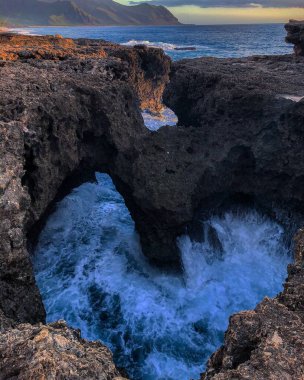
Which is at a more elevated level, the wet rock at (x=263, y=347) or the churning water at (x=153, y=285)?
the wet rock at (x=263, y=347)

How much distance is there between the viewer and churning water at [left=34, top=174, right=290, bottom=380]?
13312 mm

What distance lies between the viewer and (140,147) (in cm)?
1577

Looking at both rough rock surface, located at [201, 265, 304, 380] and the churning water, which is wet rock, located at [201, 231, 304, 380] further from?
the churning water


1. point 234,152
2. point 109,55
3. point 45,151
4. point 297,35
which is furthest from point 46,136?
point 297,35

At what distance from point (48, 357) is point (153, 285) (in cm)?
1062

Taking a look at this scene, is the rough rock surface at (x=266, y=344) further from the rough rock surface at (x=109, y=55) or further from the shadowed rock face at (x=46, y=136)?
the rough rock surface at (x=109, y=55)

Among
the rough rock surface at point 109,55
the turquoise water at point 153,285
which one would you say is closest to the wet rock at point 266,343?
the turquoise water at point 153,285

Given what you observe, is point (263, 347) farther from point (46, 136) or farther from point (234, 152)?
point (234, 152)

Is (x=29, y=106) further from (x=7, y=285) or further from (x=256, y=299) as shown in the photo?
(x=256, y=299)

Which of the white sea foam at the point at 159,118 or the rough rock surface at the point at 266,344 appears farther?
the white sea foam at the point at 159,118

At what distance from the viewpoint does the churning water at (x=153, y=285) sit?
13312 mm

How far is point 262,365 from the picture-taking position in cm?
547

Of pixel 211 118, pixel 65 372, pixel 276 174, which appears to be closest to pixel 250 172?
pixel 276 174

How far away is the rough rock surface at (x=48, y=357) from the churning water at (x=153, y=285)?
714 centimetres
